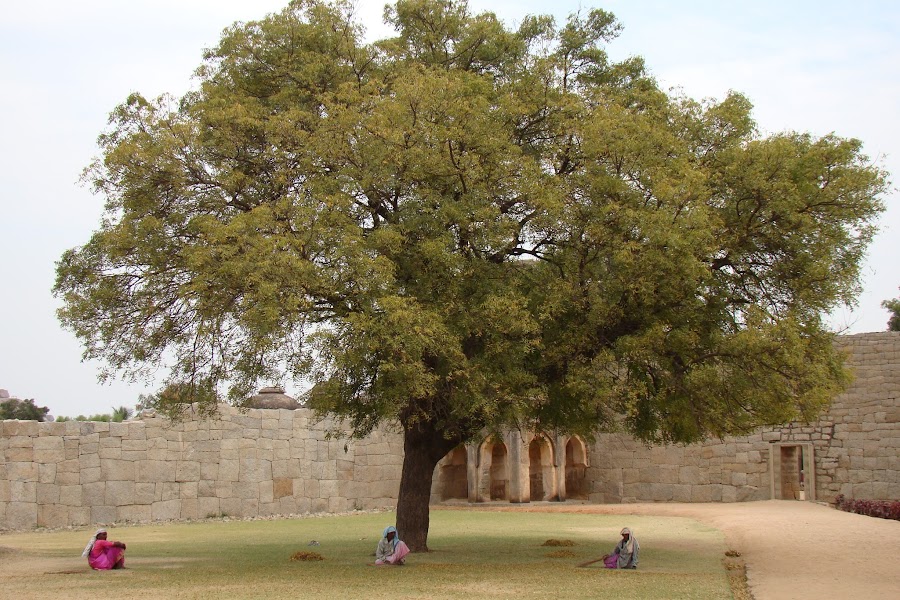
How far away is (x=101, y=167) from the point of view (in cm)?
1377

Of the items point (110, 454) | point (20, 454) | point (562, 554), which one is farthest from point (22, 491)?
point (562, 554)

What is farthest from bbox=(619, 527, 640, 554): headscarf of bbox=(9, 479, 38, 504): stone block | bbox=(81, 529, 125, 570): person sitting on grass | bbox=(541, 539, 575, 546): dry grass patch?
bbox=(9, 479, 38, 504): stone block

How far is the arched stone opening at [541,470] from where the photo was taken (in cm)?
2845

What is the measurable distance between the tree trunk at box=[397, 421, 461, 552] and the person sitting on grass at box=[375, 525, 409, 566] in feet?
5.44

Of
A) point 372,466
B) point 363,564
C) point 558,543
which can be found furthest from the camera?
point 372,466

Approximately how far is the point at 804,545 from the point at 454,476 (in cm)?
1603

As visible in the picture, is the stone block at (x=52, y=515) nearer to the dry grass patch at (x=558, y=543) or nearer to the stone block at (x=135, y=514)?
the stone block at (x=135, y=514)

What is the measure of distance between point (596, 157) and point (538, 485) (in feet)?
59.1

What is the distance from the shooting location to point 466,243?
1377 centimetres

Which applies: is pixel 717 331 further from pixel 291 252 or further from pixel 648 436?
pixel 291 252

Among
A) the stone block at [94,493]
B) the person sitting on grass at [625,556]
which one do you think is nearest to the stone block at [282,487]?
the stone block at [94,493]

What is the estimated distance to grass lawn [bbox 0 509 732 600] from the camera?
10.9 meters

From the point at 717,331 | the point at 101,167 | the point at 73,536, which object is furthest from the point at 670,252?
the point at 73,536

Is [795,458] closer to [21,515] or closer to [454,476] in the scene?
[454,476]
